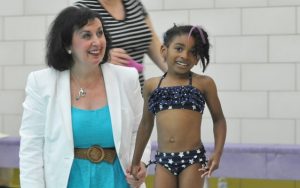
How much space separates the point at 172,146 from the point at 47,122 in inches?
19.1

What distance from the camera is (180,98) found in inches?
105

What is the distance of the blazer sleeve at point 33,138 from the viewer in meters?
2.70

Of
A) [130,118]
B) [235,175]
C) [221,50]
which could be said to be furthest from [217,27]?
[130,118]

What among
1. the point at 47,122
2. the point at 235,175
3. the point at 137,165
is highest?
the point at 47,122

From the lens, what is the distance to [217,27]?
4781 millimetres

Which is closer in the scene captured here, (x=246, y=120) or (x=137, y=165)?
(x=137, y=165)

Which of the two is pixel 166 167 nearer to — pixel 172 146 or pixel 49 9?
pixel 172 146

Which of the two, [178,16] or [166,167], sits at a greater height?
[178,16]

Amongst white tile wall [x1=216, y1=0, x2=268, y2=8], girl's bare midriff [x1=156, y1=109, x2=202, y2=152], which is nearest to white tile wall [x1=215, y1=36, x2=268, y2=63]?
white tile wall [x1=216, y1=0, x2=268, y2=8]

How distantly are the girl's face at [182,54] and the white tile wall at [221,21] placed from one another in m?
2.10

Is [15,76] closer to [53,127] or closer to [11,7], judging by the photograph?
[11,7]

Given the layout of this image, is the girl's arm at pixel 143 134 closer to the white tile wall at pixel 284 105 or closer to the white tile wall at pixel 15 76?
the white tile wall at pixel 284 105

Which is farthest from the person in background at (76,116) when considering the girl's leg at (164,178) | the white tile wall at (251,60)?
the white tile wall at (251,60)

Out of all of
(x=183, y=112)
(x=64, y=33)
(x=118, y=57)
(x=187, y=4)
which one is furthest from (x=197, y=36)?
(x=187, y=4)
